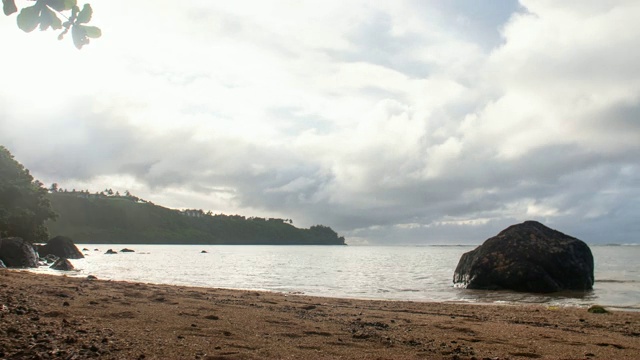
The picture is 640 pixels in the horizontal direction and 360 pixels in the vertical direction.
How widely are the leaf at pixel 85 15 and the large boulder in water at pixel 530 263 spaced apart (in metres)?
22.6

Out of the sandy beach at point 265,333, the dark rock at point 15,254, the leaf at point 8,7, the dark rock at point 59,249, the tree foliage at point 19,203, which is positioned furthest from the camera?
the dark rock at point 59,249

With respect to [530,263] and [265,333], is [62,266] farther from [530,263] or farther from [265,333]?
[265,333]

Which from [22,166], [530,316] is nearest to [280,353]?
[530,316]

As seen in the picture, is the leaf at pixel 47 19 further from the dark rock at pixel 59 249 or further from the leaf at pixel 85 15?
the dark rock at pixel 59 249

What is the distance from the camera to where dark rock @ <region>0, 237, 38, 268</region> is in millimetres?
32031

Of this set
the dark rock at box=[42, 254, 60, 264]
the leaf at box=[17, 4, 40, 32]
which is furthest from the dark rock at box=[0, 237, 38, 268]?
the leaf at box=[17, 4, 40, 32]

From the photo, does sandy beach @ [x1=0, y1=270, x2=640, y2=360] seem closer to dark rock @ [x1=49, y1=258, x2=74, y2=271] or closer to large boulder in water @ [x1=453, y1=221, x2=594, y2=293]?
large boulder in water @ [x1=453, y1=221, x2=594, y2=293]

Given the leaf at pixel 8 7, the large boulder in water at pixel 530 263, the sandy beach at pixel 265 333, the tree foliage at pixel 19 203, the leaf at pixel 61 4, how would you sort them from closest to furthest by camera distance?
the leaf at pixel 8 7 → the leaf at pixel 61 4 → the sandy beach at pixel 265 333 → the large boulder in water at pixel 530 263 → the tree foliage at pixel 19 203

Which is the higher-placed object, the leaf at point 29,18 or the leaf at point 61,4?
the leaf at point 61,4

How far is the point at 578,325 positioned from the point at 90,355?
36.2ft

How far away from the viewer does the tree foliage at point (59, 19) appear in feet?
10.9

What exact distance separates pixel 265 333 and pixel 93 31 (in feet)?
20.7

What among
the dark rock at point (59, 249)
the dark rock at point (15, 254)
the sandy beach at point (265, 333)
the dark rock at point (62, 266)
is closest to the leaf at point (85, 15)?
the sandy beach at point (265, 333)

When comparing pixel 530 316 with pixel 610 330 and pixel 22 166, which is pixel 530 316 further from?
pixel 22 166
